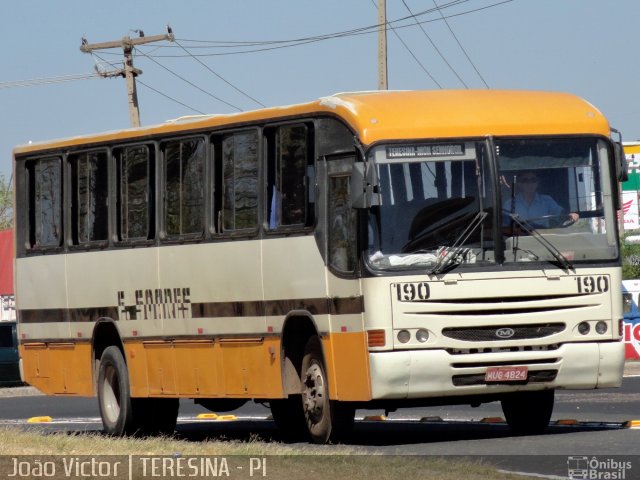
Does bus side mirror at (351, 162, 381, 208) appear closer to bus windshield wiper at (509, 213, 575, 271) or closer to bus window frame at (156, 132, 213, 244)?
bus windshield wiper at (509, 213, 575, 271)

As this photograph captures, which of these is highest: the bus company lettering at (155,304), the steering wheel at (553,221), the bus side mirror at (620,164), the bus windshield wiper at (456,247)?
the bus side mirror at (620,164)

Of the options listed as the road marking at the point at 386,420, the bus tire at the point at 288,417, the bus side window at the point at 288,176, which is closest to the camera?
the bus side window at the point at 288,176

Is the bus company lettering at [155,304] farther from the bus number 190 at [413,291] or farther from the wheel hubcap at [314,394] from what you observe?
the bus number 190 at [413,291]

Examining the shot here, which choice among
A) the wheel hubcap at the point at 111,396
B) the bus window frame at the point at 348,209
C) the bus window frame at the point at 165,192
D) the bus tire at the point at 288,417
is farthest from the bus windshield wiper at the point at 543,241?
the wheel hubcap at the point at 111,396

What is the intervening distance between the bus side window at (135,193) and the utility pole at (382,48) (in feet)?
48.9

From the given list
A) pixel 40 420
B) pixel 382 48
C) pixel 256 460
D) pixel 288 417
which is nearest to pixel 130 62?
pixel 382 48

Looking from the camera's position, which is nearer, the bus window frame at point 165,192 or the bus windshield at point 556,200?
the bus windshield at point 556,200

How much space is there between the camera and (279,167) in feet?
56.4

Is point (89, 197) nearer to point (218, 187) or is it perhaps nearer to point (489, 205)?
point (218, 187)

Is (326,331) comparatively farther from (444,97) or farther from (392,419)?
(392,419)

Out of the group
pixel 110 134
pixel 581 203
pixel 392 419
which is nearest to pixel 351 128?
pixel 581 203

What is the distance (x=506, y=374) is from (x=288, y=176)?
295 cm

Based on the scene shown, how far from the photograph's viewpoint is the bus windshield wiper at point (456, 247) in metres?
15.7

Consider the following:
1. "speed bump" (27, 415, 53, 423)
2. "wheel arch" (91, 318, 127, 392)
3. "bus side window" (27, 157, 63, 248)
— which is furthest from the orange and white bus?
"speed bump" (27, 415, 53, 423)
